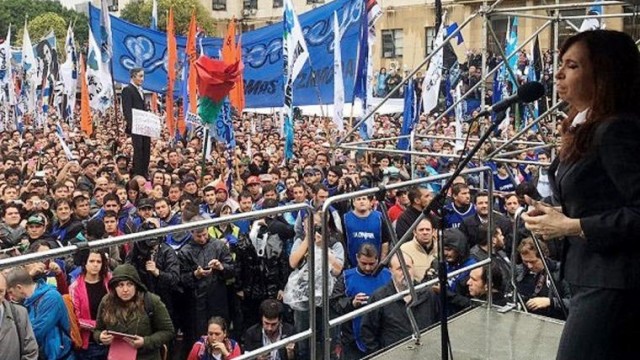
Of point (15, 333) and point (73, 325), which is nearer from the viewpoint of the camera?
point (15, 333)

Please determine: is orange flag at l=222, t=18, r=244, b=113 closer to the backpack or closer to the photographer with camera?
the photographer with camera

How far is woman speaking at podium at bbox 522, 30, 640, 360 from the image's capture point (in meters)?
2.30

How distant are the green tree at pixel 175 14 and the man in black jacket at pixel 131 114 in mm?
44449

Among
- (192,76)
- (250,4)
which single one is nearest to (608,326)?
(192,76)

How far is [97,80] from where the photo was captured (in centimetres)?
1819

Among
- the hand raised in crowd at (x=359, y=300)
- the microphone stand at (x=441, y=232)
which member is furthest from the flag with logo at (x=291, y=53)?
the microphone stand at (x=441, y=232)

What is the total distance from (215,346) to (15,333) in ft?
5.17

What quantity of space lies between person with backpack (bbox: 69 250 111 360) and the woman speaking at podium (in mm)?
3515

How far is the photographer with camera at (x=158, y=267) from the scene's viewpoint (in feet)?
18.4

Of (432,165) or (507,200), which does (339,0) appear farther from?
(507,200)

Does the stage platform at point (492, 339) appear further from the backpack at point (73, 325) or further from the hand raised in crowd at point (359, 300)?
the backpack at point (73, 325)

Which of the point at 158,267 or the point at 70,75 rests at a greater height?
the point at 70,75

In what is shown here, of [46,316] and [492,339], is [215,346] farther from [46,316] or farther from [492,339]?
[492,339]

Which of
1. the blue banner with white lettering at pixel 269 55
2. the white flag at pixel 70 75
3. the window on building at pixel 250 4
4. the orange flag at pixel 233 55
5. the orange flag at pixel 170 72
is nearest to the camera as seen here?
the blue banner with white lettering at pixel 269 55
